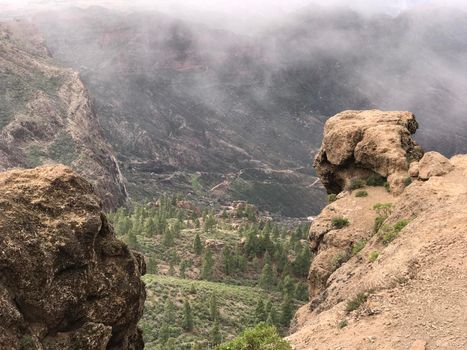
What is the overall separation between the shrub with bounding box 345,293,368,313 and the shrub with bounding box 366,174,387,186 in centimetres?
2990

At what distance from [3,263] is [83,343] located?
5288mm

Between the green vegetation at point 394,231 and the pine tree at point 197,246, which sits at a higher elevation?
the green vegetation at point 394,231

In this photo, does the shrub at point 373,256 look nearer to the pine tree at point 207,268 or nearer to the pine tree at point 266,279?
the pine tree at point 266,279

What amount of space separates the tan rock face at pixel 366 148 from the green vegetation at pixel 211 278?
2652 cm

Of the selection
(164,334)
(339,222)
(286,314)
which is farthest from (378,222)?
(286,314)

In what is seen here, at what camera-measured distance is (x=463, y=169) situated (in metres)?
45.4

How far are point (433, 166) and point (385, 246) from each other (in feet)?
39.4

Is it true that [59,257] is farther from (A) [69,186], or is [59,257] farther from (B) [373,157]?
(B) [373,157]

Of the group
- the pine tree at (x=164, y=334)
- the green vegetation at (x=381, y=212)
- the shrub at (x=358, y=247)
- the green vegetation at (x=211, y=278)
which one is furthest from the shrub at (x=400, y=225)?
the pine tree at (x=164, y=334)

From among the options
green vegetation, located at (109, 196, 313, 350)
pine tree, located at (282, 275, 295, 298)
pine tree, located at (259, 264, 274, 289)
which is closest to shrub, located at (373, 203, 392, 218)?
green vegetation, located at (109, 196, 313, 350)

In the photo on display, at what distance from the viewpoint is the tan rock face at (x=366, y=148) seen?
57.3 m

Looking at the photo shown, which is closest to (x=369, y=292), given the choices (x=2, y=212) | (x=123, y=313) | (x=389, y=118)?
(x=123, y=313)

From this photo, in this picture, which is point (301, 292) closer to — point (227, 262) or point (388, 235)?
point (227, 262)

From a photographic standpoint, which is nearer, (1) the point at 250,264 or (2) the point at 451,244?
(2) the point at 451,244
